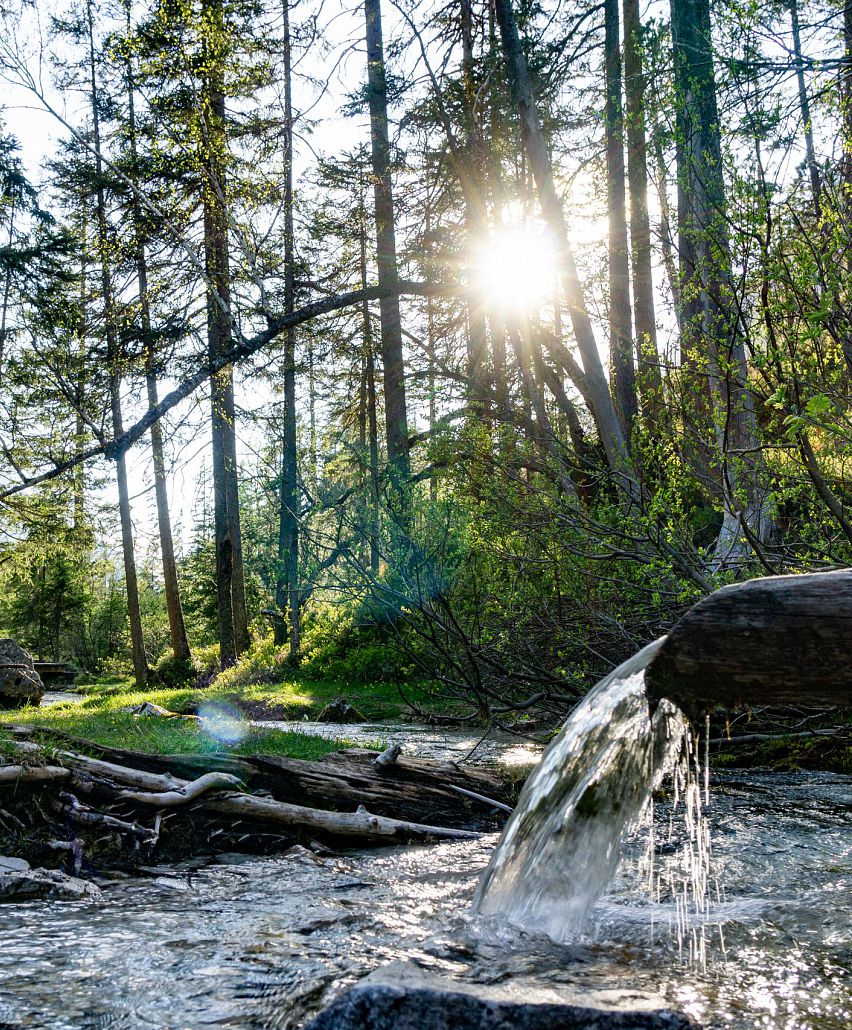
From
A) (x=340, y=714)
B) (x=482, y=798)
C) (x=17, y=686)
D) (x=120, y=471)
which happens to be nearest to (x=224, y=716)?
(x=340, y=714)

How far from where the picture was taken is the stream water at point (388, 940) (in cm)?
285

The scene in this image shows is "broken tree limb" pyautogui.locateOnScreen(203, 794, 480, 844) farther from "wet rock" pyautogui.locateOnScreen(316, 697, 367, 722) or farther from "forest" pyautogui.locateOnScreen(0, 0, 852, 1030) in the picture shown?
"wet rock" pyautogui.locateOnScreen(316, 697, 367, 722)

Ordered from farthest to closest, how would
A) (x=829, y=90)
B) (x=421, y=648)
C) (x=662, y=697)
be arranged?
1. (x=421, y=648)
2. (x=829, y=90)
3. (x=662, y=697)

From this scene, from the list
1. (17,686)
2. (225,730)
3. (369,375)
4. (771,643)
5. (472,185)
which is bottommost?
(225,730)

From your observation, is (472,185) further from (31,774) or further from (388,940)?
(388,940)

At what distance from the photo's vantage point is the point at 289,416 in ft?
74.9

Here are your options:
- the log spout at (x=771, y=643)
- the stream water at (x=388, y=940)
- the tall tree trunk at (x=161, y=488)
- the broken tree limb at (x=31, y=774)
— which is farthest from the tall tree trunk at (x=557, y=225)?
the tall tree trunk at (x=161, y=488)

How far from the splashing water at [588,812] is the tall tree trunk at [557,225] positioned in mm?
5925

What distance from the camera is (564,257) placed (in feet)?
33.4

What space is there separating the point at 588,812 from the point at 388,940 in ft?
3.69

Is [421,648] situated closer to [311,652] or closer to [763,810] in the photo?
[763,810]

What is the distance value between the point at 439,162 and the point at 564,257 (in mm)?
4502

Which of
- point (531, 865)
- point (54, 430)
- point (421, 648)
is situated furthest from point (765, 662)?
point (54, 430)

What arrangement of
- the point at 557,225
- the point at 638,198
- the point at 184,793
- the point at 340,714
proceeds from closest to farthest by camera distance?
the point at 184,793
the point at 557,225
the point at 340,714
the point at 638,198
